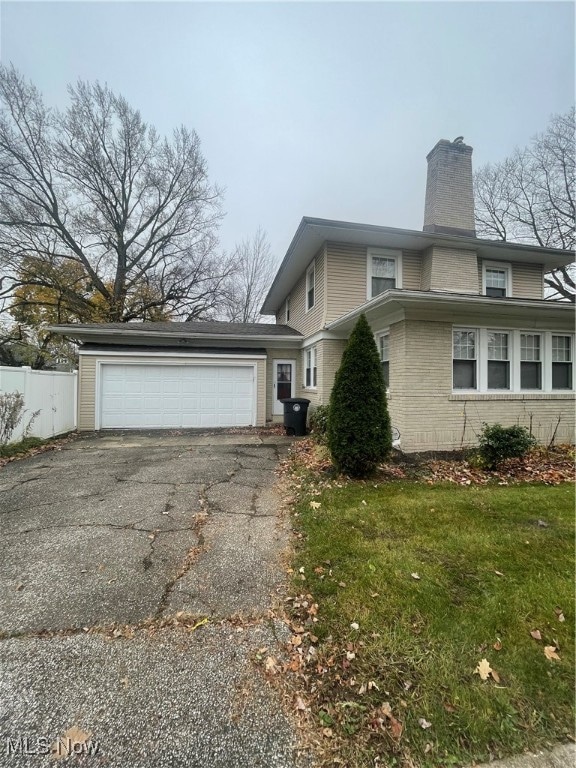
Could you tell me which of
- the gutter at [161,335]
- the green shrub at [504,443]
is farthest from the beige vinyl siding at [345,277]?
the green shrub at [504,443]

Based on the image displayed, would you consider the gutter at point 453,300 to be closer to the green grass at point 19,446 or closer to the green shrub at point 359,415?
the green shrub at point 359,415

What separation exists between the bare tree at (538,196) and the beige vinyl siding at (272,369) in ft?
44.3

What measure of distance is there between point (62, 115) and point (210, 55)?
478 inches

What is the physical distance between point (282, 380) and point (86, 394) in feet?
21.2

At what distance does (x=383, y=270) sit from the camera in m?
9.88

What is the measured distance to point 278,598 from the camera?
2.59 meters

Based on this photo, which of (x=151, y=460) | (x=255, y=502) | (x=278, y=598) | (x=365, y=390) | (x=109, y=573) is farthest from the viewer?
(x=151, y=460)

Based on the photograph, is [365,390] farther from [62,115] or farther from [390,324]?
[62,115]

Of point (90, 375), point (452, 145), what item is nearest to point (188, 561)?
point (90, 375)

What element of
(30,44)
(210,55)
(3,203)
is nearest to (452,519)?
(210,55)

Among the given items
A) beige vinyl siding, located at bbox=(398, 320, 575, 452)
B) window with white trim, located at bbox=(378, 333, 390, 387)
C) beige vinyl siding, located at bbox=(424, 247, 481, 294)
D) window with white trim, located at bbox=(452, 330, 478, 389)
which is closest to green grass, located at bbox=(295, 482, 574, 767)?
beige vinyl siding, located at bbox=(398, 320, 575, 452)

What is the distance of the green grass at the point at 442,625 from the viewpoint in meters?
1.60

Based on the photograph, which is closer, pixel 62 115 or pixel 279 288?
pixel 279 288

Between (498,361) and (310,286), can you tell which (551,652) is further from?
(310,286)
